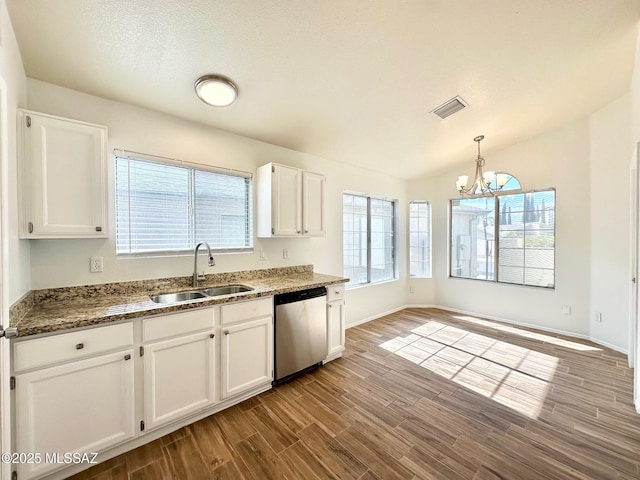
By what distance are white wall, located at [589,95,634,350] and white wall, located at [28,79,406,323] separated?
10.6 ft

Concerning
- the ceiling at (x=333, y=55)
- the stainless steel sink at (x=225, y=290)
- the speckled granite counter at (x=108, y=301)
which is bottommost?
the stainless steel sink at (x=225, y=290)

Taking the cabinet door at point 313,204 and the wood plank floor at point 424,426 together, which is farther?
the cabinet door at point 313,204

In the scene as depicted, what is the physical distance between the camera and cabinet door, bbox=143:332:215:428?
1.79m

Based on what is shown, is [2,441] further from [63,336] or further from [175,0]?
[175,0]

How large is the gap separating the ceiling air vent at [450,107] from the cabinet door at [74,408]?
347cm

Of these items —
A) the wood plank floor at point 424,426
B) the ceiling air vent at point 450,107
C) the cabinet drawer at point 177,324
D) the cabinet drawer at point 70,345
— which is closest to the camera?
the cabinet drawer at point 70,345

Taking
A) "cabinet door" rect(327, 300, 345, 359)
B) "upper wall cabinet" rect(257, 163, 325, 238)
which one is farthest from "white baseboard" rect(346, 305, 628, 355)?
"upper wall cabinet" rect(257, 163, 325, 238)

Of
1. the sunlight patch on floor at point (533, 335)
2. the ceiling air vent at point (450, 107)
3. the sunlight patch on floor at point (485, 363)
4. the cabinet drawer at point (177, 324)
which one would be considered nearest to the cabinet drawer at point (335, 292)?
the sunlight patch on floor at point (485, 363)

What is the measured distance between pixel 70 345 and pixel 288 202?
2072mm

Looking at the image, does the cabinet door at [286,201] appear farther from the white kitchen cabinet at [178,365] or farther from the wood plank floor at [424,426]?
the wood plank floor at [424,426]

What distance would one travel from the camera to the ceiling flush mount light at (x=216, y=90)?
2.03 metres

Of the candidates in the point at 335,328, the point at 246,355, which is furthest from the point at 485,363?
the point at 246,355

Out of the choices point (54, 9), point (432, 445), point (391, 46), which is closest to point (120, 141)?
point (54, 9)

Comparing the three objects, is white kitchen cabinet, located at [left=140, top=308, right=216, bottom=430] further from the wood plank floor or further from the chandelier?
the chandelier
